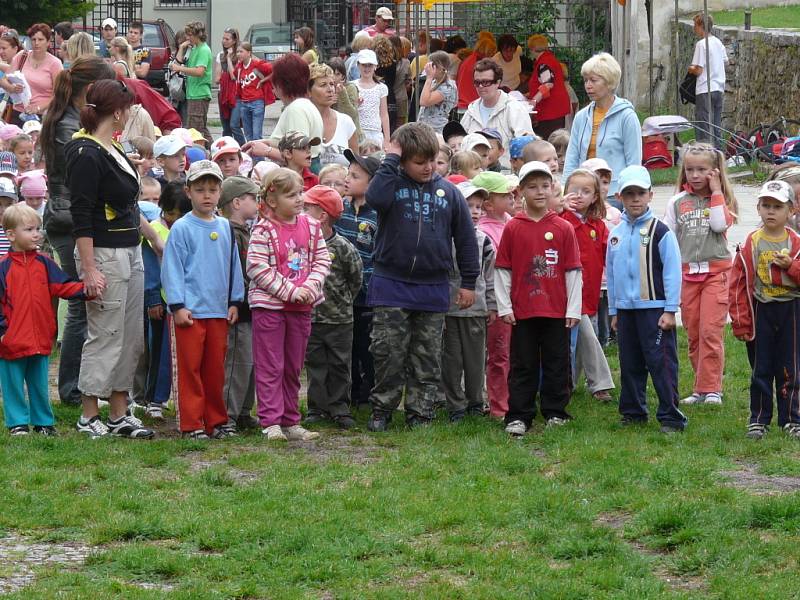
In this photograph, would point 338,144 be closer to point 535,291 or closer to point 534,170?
point 534,170

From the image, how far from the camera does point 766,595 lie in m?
5.67

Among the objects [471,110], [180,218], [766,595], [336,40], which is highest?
[336,40]

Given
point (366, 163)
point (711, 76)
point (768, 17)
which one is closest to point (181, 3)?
point (768, 17)

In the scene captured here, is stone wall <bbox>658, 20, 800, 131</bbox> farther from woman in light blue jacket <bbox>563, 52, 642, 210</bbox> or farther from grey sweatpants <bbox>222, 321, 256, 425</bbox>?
grey sweatpants <bbox>222, 321, 256, 425</bbox>

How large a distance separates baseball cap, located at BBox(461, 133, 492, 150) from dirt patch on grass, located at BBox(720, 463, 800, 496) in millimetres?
4526

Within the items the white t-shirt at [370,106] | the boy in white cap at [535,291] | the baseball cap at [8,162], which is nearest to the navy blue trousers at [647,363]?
the boy in white cap at [535,291]

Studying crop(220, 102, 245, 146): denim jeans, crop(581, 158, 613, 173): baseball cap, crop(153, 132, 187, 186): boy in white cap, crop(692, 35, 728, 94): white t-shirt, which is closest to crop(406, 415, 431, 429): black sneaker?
crop(581, 158, 613, 173): baseball cap

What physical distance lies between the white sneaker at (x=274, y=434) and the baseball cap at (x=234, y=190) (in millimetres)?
1488

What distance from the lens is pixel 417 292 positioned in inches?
348

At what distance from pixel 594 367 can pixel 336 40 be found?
69.1 feet

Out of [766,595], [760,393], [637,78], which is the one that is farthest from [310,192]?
[637,78]

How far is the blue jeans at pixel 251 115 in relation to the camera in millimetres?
20812

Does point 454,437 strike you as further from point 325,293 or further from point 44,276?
point 44,276

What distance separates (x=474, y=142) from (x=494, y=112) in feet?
6.27
